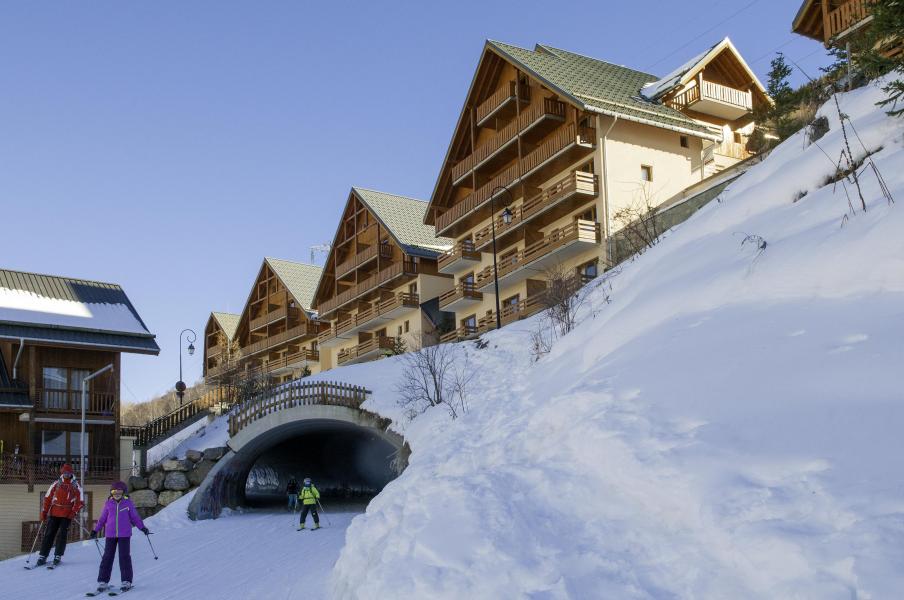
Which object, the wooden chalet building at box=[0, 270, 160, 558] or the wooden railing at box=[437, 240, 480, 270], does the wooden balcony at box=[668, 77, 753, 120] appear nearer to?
the wooden railing at box=[437, 240, 480, 270]

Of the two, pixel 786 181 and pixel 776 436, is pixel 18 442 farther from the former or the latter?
pixel 776 436

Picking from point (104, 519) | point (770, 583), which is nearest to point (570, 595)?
point (770, 583)

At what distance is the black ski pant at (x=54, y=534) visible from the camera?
16.0 metres

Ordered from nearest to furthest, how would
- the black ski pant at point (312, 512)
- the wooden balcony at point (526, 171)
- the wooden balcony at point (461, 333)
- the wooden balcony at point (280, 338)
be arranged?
the black ski pant at point (312, 512), the wooden balcony at point (526, 171), the wooden balcony at point (461, 333), the wooden balcony at point (280, 338)

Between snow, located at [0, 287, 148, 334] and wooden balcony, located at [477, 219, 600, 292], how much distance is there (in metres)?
16.7

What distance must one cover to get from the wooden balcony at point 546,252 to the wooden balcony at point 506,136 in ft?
17.1

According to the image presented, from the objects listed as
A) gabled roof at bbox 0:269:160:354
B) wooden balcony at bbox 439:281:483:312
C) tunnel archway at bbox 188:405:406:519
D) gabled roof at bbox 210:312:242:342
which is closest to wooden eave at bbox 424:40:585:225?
wooden balcony at bbox 439:281:483:312

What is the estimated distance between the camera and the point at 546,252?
122ft

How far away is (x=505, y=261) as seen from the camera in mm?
40656

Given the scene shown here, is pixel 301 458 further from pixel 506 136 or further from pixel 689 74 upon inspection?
pixel 689 74

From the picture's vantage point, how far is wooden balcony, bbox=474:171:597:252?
36594 mm

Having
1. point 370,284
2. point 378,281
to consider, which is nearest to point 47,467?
point 378,281

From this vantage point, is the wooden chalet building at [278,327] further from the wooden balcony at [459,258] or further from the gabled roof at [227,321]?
the wooden balcony at [459,258]

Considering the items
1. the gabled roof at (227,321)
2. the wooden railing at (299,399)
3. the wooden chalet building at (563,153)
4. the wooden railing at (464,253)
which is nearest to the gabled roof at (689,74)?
the wooden chalet building at (563,153)
